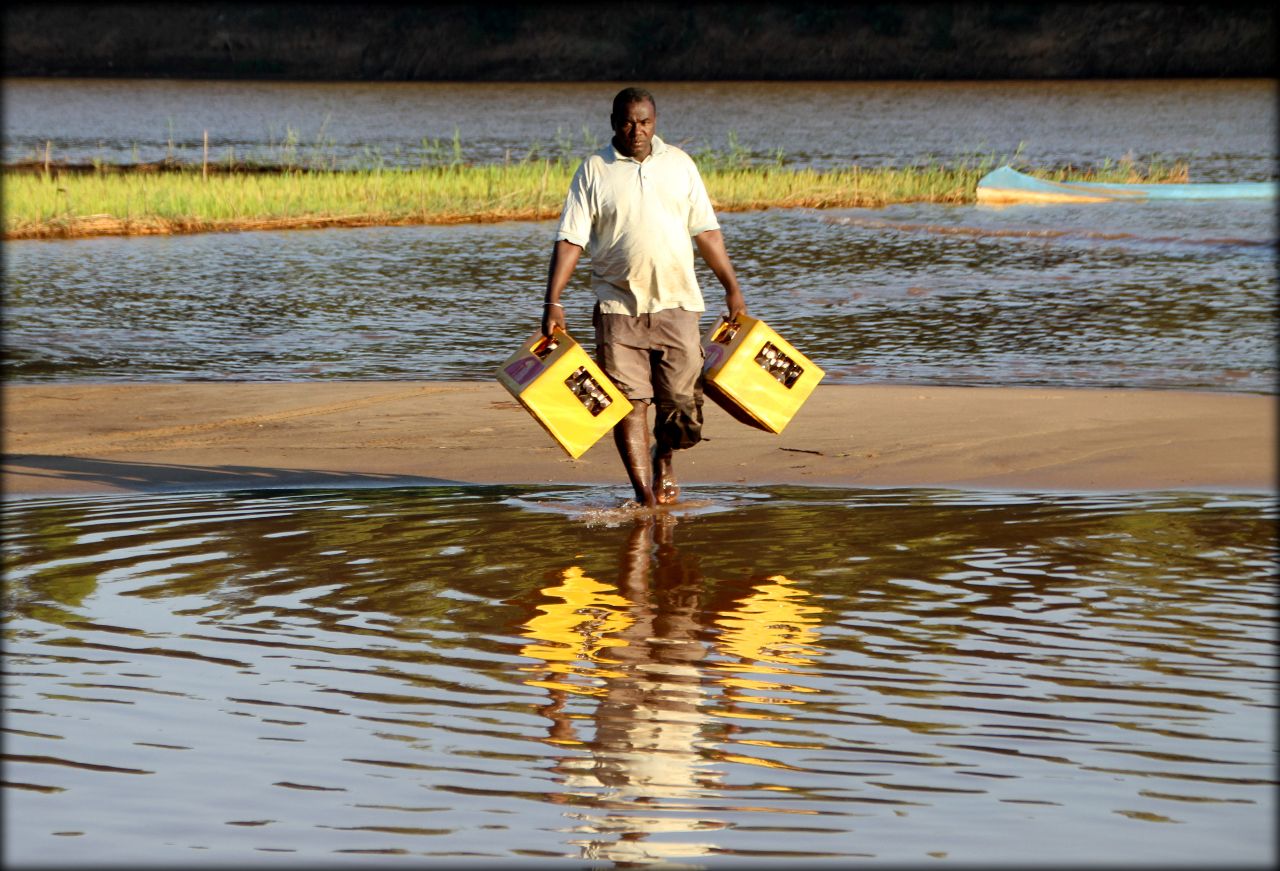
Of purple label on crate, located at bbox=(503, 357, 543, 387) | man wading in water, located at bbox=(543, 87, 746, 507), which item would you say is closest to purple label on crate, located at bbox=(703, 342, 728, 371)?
man wading in water, located at bbox=(543, 87, 746, 507)

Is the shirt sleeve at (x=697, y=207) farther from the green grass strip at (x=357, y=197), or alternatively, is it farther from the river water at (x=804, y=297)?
the green grass strip at (x=357, y=197)

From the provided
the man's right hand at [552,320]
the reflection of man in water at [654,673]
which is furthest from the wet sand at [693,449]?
the reflection of man in water at [654,673]

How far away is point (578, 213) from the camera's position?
23.8 ft

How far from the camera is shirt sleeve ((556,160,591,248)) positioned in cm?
725

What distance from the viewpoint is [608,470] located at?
8.91m

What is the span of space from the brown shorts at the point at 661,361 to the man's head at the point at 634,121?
0.65m

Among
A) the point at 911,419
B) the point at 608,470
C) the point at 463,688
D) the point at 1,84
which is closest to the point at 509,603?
the point at 463,688

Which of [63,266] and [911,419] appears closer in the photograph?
[911,419]

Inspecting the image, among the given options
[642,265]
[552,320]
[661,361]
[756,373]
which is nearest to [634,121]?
[642,265]

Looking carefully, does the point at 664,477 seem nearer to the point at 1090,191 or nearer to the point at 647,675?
the point at 647,675

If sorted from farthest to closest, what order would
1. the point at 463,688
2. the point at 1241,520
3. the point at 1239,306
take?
1. the point at 1239,306
2. the point at 1241,520
3. the point at 463,688

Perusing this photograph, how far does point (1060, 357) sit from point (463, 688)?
9255 mm

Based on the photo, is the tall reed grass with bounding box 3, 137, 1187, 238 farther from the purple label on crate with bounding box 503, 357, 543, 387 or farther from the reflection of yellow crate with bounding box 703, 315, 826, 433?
the reflection of yellow crate with bounding box 703, 315, 826, 433

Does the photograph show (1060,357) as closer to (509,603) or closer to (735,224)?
(509,603)
